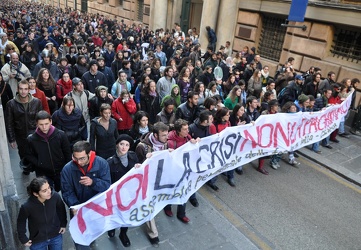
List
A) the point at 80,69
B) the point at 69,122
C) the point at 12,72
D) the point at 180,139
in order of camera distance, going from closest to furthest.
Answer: the point at 180,139 < the point at 69,122 < the point at 12,72 < the point at 80,69

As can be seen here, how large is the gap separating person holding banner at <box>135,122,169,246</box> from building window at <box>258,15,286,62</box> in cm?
1004

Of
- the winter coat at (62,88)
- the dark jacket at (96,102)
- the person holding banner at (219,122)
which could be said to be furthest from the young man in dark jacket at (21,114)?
the person holding banner at (219,122)

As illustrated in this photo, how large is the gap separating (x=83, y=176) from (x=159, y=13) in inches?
694

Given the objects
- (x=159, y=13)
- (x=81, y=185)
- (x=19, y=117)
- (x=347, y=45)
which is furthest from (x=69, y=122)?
(x=159, y=13)

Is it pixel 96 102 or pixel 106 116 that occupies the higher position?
pixel 106 116

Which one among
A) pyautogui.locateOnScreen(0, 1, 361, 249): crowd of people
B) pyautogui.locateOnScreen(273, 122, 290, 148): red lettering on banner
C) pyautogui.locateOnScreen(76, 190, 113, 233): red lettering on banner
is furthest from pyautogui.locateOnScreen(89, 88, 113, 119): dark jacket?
pyautogui.locateOnScreen(273, 122, 290, 148): red lettering on banner

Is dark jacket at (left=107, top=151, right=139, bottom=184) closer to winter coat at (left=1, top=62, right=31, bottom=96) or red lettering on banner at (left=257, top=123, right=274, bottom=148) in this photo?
red lettering on banner at (left=257, top=123, right=274, bottom=148)

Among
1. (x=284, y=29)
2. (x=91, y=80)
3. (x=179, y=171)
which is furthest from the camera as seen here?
(x=284, y=29)

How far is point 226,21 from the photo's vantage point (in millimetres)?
14164

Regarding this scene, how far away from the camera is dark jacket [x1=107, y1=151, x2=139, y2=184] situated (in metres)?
3.78

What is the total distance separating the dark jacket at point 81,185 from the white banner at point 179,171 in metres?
0.13

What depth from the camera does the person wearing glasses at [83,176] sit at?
3252 millimetres

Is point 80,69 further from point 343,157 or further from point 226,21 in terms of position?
point 226,21

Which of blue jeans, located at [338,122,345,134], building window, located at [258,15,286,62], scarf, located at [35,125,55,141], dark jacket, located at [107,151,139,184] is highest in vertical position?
building window, located at [258,15,286,62]
